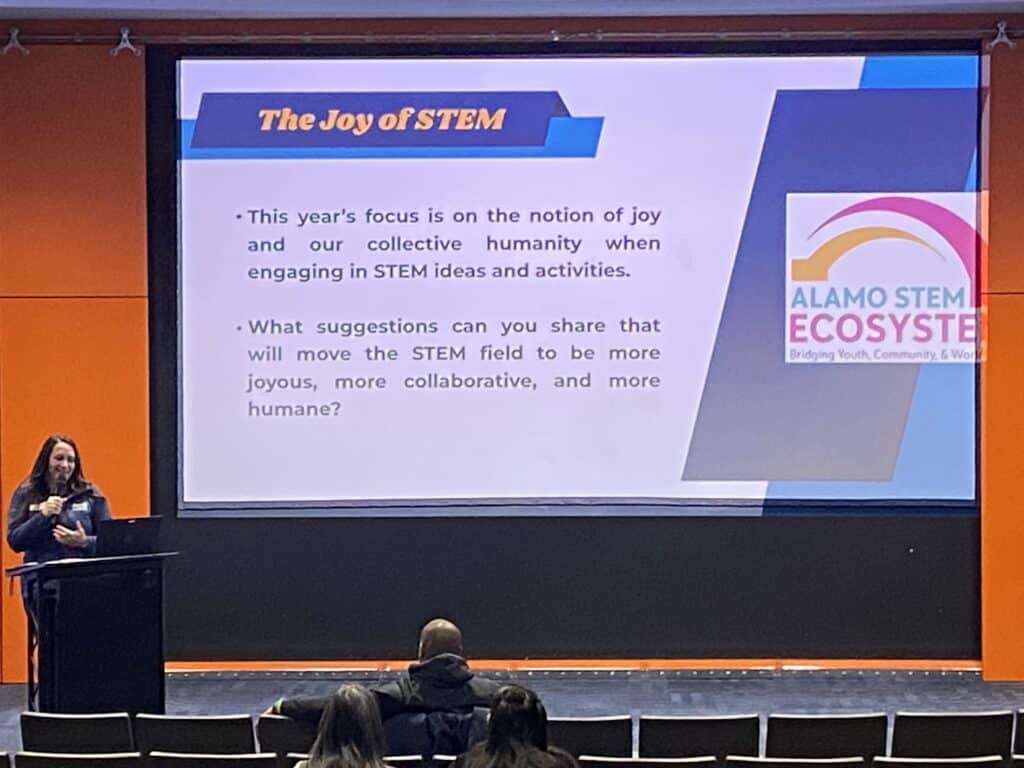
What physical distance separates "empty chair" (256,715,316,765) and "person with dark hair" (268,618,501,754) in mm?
88

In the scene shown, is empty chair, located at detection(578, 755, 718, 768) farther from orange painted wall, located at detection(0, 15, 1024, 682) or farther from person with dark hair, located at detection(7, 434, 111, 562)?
orange painted wall, located at detection(0, 15, 1024, 682)

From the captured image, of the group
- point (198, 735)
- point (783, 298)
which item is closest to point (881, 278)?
point (783, 298)

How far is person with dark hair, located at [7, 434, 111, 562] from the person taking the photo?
22.1 ft

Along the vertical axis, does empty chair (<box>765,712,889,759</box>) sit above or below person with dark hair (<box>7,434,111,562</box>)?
below

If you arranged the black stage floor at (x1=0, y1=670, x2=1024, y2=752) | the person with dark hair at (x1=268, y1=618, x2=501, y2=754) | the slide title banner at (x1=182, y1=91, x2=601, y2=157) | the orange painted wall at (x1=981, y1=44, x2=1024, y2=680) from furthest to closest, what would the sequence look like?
the slide title banner at (x1=182, y1=91, x2=601, y2=157) < the orange painted wall at (x1=981, y1=44, x2=1024, y2=680) < the black stage floor at (x1=0, y1=670, x2=1024, y2=752) < the person with dark hair at (x1=268, y1=618, x2=501, y2=754)

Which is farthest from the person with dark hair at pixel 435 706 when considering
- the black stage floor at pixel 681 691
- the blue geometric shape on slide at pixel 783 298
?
the blue geometric shape on slide at pixel 783 298

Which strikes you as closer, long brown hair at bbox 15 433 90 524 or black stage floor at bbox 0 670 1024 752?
long brown hair at bbox 15 433 90 524

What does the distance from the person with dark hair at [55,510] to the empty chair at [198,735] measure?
175 centimetres

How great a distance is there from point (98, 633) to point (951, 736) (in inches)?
134

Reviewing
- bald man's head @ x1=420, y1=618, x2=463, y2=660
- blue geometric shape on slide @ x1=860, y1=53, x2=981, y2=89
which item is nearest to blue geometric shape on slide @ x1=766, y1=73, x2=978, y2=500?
blue geometric shape on slide @ x1=860, y1=53, x2=981, y2=89

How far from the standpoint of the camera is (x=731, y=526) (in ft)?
28.8

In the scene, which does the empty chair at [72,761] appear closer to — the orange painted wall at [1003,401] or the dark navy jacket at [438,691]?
the dark navy jacket at [438,691]

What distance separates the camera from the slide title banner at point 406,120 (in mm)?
8711

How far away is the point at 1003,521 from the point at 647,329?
2.28 meters
